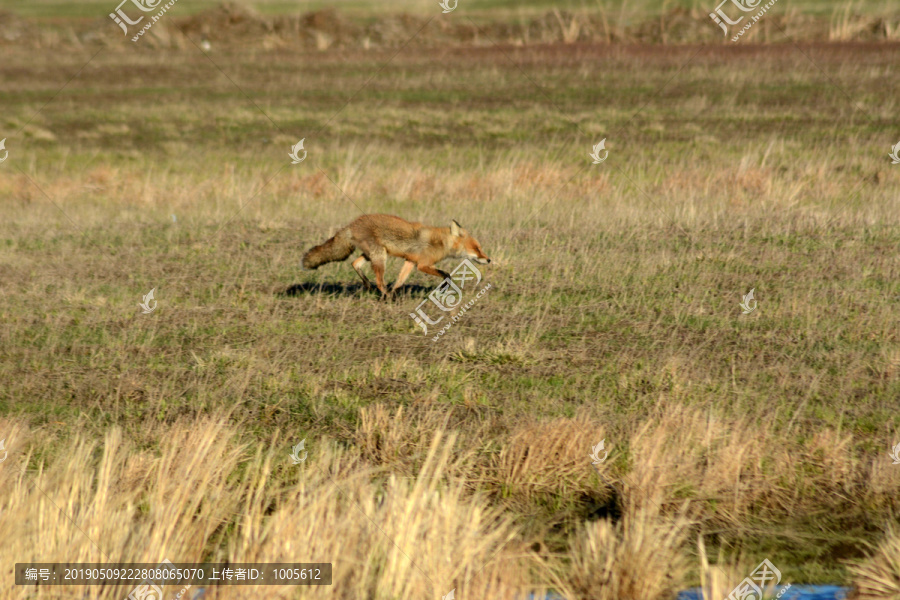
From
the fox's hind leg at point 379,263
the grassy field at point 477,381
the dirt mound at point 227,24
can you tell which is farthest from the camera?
the dirt mound at point 227,24

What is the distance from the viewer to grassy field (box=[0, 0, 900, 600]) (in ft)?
18.8

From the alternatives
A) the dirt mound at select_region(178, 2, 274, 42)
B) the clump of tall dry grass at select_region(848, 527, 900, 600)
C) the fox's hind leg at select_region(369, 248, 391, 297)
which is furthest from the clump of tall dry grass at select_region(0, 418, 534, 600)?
the dirt mound at select_region(178, 2, 274, 42)

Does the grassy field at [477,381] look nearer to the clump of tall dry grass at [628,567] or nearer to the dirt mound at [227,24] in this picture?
the clump of tall dry grass at [628,567]

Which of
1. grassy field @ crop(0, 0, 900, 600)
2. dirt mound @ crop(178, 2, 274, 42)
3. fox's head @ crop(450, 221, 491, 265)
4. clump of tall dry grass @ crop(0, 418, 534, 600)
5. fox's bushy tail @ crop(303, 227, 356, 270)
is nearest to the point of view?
clump of tall dry grass @ crop(0, 418, 534, 600)

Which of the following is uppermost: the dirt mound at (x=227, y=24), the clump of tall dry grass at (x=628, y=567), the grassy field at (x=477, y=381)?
the dirt mound at (x=227, y=24)

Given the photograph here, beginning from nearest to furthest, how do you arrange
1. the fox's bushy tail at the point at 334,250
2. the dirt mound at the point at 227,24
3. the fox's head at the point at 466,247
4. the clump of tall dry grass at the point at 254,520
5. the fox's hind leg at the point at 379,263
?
the clump of tall dry grass at the point at 254,520 < the fox's hind leg at the point at 379,263 < the fox's bushy tail at the point at 334,250 < the fox's head at the point at 466,247 < the dirt mound at the point at 227,24

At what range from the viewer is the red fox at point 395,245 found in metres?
10.5

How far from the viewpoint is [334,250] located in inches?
421

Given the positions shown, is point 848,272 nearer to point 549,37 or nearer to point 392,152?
A: point 392,152

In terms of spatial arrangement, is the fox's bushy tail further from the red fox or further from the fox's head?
the fox's head

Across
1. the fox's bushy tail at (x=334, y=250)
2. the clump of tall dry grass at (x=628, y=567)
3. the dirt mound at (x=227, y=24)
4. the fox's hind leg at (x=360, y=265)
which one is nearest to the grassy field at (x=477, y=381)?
the clump of tall dry grass at (x=628, y=567)

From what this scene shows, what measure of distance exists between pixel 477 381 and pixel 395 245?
273cm

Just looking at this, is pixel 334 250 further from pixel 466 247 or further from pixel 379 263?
pixel 466 247

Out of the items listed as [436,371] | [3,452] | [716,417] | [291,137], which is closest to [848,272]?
[716,417]
